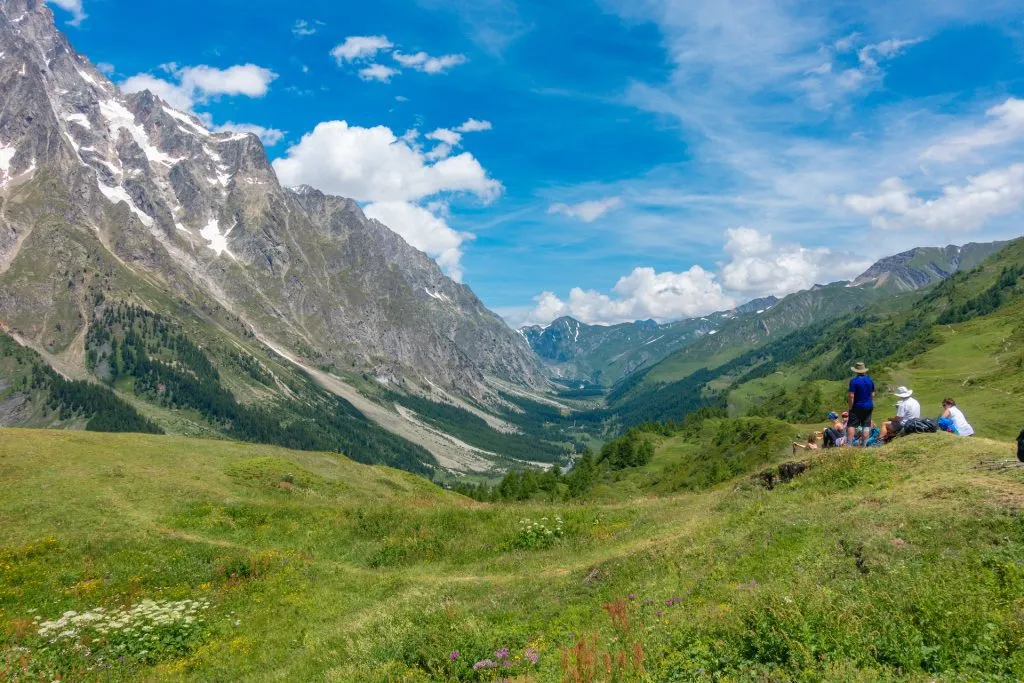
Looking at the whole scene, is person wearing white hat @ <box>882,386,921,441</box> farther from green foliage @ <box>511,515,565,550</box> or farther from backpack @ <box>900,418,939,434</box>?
green foliage @ <box>511,515,565,550</box>

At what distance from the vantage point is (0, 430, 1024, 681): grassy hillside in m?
11.1

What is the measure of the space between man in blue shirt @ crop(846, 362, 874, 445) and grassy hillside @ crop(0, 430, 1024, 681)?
373cm

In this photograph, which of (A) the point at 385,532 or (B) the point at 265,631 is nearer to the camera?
(B) the point at 265,631

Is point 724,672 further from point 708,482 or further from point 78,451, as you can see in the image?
point 708,482

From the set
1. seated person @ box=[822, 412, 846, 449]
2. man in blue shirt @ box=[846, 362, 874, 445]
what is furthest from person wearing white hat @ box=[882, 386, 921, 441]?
seated person @ box=[822, 412, 846, 449]

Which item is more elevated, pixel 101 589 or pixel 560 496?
pixel 101 589

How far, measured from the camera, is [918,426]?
26.5m

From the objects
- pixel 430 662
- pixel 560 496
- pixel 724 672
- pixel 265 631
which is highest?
pixel 724 672

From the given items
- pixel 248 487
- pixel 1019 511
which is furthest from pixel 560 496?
pixel 1019 511

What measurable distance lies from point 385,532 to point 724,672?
2137 centimetres

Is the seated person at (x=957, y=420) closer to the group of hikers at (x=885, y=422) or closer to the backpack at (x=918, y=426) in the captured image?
the group of hikers at (x=885, y=422)

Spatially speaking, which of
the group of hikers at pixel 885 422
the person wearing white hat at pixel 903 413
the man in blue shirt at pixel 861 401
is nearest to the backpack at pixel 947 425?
the group of hikers at pixel 885 422

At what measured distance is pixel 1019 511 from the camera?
14.0 metres

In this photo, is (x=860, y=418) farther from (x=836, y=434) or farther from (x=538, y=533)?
(x=538, y=533)
